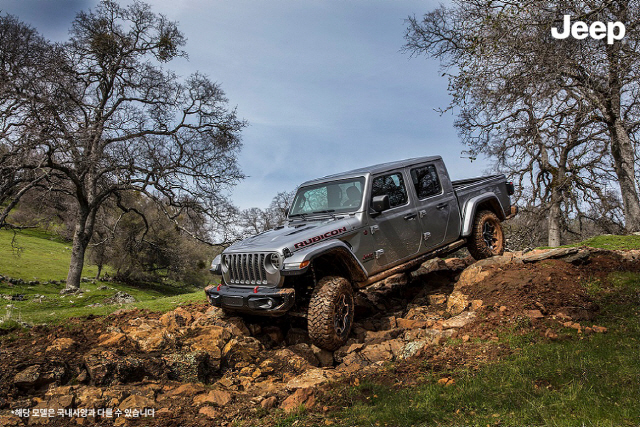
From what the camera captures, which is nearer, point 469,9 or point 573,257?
point 573,257

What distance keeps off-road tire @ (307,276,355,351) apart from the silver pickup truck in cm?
1

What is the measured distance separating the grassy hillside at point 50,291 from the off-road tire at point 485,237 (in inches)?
234

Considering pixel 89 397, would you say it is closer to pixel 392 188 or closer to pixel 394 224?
pixel 394 224

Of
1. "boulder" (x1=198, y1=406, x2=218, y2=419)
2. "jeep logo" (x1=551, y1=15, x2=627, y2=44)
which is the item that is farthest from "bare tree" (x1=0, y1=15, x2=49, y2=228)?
"jeep logo" (x1=551, y1=15, x2=627, y2=44)

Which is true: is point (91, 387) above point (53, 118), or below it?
below

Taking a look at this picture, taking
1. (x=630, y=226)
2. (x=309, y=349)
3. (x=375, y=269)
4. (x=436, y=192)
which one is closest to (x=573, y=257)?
(x=436, y=192)

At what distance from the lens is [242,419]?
4105mm

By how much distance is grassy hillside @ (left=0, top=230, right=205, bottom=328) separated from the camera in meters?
8.23

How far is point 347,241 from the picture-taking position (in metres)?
6.24

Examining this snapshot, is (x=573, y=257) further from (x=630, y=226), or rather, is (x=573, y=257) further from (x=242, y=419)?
(x=630, y=226)

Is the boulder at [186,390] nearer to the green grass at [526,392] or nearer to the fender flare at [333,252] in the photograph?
the green grass at [526,392]

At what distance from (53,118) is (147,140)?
591 cm

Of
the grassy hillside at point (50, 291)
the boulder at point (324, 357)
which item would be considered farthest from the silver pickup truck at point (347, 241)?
the grassy hillside at point (50, 291)

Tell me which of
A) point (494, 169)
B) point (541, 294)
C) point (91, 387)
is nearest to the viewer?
point (91, 387)
